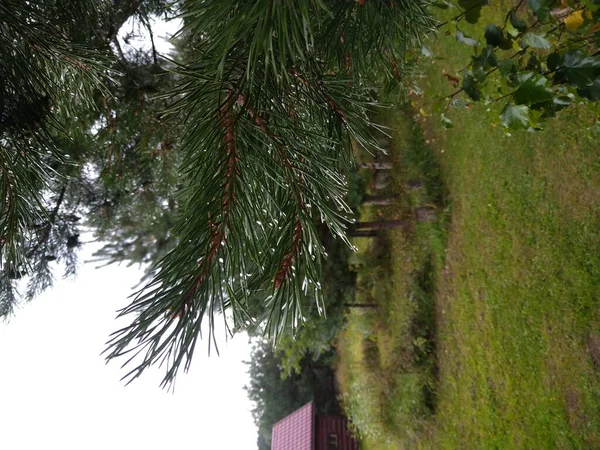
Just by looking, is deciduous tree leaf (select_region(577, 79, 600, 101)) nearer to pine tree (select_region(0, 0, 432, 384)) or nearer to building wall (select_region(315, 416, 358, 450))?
pine tree (select_region(0, 0, 432, 384))

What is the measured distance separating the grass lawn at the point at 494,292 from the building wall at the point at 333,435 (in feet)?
5.66

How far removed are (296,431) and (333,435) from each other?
0.87 metres

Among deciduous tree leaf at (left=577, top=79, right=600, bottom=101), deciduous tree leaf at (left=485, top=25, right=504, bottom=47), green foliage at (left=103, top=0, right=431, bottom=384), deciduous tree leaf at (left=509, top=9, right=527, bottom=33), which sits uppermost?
deciduous tree leaf at (left=509, top=9, right=527, bottom=33)

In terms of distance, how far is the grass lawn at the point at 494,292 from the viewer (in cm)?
452

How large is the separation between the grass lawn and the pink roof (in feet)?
6.07

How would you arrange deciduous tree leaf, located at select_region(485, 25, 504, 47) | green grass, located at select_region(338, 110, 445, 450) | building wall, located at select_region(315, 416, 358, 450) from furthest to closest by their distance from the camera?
building wall, located at select_region(315, 416, 358, 450) < green grass, located at select_region(338, 110, 445, 450) < deciduous tree leaf, located at select_region(485, 25, 504, 47)

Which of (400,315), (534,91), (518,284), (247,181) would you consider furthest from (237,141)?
(400,315)

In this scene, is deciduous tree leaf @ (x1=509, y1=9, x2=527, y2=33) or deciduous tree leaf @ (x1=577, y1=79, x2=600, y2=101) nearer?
deciduous tree leaf @ (x1=577, y1=79, x2=600, y2=101)

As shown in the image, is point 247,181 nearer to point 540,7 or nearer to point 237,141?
point 237,141

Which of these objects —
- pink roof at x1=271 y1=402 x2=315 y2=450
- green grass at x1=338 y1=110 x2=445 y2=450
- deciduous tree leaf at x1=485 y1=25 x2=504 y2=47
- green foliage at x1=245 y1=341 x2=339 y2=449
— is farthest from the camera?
green foliage at x1=245 y1=341 x2=339 y2=449

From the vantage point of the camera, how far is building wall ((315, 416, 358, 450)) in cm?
1054

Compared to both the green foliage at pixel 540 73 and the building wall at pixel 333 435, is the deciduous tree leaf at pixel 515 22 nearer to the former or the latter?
the green foliage at pixel 540 73

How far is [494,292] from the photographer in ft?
19.4

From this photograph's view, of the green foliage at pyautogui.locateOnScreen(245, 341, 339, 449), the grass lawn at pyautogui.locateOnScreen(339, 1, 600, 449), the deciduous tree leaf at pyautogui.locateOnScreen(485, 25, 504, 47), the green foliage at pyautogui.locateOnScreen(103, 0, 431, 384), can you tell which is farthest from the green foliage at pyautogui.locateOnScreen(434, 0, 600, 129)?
the green foliage at pyautogui.locateOnScreen(245, 341, 339, 449)
